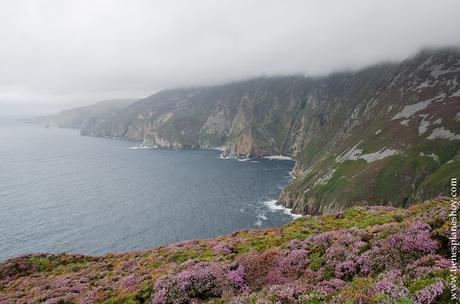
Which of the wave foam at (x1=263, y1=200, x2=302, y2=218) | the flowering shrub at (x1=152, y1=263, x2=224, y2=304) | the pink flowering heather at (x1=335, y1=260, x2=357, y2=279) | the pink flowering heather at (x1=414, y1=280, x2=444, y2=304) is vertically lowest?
the wave foam at (x1=263, y1=200, x2=302, y2=218)

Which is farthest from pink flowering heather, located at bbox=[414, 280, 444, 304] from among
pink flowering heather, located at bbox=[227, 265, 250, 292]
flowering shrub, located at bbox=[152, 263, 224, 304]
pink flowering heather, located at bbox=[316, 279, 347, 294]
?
flowering shrub, located at bbox=[152, 263, 224, 304]

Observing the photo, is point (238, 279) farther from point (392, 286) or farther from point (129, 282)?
point (129, 282)

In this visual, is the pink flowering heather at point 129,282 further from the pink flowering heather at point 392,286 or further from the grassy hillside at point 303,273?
the pink flowering heather at point 392,286

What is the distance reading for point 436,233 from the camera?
54.9ft

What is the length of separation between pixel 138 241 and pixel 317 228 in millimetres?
116044

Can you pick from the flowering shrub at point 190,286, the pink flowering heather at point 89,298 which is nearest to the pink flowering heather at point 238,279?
the flowering shrub at point 190,286

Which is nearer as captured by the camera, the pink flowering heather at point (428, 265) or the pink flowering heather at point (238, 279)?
the pink flowering heather at point (428, 265)

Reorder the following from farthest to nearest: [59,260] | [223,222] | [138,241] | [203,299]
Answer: [223,222], [138,241], [59,260], [203,299]

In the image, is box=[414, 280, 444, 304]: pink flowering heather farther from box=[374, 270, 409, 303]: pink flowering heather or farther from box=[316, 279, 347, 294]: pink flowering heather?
box=[316, 279, 347, 294]: pink flowering heather

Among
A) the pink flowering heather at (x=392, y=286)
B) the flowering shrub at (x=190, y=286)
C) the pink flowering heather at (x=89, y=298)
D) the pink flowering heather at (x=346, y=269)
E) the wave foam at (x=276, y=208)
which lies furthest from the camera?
the wave foam at (x=276, y=208)

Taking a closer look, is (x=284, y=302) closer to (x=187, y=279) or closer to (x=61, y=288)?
(x=187, y=279)

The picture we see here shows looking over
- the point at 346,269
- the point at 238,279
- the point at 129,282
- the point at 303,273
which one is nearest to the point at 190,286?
the point at 238,279

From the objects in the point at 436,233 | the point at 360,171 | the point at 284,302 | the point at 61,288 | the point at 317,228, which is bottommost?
the point at 360,171

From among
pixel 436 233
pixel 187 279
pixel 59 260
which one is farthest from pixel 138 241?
pixel 436 233
